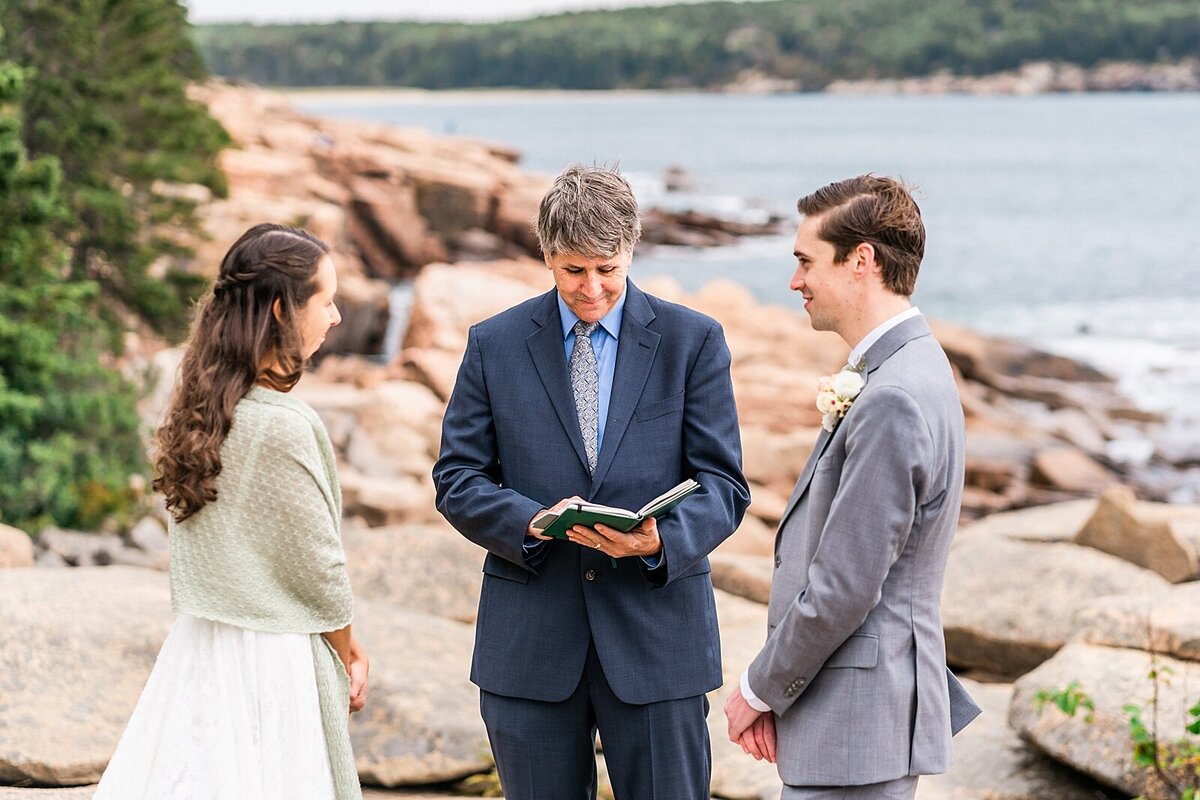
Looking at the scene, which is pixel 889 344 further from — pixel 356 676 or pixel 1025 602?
pixel 1025 602

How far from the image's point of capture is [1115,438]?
20.3 m

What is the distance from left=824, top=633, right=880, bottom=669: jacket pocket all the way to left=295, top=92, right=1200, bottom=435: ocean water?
115 cm

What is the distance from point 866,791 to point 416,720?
2.57 meters

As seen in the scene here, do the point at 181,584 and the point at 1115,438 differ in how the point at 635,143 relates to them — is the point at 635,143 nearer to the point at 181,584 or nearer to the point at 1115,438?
the point at 1115,438

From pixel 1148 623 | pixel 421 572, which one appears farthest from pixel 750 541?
pixel 1148 623

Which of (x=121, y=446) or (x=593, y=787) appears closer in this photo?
(x=593, y=787)

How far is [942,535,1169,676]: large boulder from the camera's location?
755 cm

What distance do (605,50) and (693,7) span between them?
16.1m

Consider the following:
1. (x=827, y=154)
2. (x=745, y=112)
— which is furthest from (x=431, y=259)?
(x=745, y=112)

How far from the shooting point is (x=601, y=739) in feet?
11.8

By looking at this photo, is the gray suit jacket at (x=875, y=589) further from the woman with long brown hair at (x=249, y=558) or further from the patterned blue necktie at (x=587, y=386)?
the woman with long brown hair at (x=249, y=558)

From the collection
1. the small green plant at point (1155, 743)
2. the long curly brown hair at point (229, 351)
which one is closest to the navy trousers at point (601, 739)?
the long curly brown hair at point (229, 351)

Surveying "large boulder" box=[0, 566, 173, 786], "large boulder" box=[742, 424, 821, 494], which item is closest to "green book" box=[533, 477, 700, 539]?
"large boulder" box=[0, 566, 173, 786]

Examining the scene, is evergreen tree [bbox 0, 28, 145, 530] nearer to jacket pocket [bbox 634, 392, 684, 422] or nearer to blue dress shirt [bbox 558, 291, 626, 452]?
blue dress shirt [bbox 558, 291, 626, 452]
